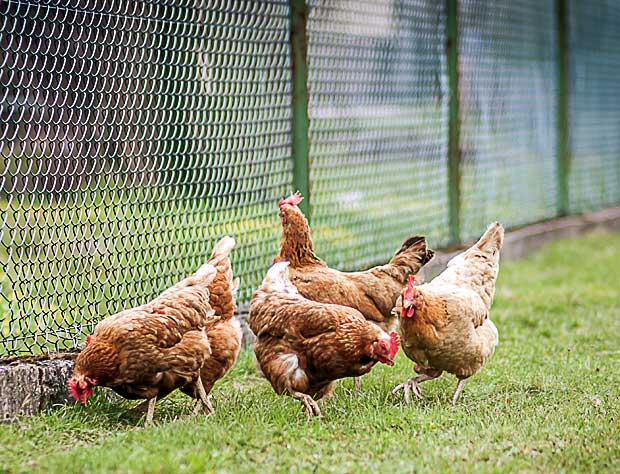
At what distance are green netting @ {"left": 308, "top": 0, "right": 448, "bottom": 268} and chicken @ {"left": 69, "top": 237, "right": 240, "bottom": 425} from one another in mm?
2809

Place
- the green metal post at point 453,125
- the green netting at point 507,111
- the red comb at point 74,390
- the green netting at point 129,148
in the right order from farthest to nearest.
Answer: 1. the green netting at point 507,111
2. the green metal post at point 453,125
3. the green netting at point 129,148
4. the red comb at point 74,390

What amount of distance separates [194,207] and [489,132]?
563cm

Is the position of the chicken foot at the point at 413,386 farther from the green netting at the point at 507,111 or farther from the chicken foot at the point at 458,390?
the green netting at the point at 507,111

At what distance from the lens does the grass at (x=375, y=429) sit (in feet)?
14.4

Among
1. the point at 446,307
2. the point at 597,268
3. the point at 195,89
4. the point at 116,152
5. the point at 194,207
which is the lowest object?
the point at 597,268

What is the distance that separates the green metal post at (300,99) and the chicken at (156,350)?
7.87 ft

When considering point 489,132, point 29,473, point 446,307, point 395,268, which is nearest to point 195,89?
point 395,268

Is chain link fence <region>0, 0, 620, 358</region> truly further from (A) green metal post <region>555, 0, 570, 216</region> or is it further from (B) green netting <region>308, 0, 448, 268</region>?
(A) green metal post <region>555, 0, 570, 216</region>

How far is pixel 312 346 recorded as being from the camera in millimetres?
5375

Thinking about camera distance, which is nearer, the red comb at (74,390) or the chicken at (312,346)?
the red comb at (74,390)

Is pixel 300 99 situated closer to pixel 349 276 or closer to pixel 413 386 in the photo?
pixel 349 276

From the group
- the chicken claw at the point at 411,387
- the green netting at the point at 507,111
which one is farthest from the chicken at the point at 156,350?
the green netting at the point at 507,111

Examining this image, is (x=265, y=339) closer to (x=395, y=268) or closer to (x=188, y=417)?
(x=188, y=417)

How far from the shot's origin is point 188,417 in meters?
5.29
